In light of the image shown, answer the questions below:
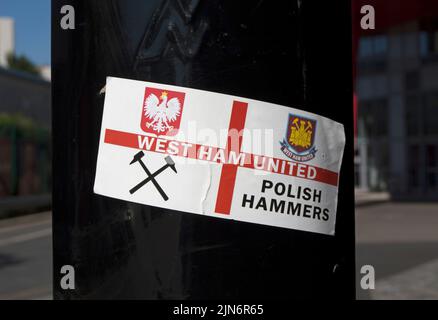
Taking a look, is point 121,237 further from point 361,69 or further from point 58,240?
point 361,69

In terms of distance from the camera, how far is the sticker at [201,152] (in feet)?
3.93

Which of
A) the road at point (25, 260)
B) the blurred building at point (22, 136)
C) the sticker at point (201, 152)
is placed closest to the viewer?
the sticker at point (201, 152)

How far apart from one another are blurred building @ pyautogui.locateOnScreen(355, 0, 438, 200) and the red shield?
2238 centimetres

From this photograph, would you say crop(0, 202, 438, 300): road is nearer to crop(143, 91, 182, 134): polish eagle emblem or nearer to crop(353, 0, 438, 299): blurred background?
crop(143, 91, 182, 134): polish eagle emblem

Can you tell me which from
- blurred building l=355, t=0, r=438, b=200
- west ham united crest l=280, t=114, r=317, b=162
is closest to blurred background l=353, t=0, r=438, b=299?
blurred building l=355, t=0, r=438, b=200

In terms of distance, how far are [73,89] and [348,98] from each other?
0.70 meters

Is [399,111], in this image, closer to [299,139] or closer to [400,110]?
[400,110]

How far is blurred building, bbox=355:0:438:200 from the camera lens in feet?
76.5

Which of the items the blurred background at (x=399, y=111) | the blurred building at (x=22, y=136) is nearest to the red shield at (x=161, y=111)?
the blurred building at (x=22, y=136)

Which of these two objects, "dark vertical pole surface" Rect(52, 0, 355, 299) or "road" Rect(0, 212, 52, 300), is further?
"road" Rect(0, 212, 52, 300)

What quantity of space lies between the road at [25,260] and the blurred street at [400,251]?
3842 mm

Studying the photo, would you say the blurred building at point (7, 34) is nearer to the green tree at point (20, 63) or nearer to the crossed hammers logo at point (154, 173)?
the green tree at point (20, 63)

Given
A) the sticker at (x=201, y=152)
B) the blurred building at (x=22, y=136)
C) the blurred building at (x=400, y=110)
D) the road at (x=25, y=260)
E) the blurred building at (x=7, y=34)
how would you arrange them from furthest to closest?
1. the blurred building at (x=7, y=34)
2. the blurred building at (x=400, y=110)
3. the blurred building at (x=22, y=136)
4. the road at (x=25, y=260)
5. the sticker at (x=201, y=152)
